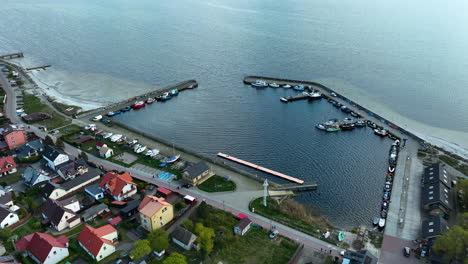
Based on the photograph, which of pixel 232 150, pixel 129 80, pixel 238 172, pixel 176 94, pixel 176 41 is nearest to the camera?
pixel 238 172

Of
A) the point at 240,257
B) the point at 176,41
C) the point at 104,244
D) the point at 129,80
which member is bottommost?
the point at 240,257

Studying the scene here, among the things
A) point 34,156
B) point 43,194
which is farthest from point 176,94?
point 43,194

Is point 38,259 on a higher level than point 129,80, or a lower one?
lower

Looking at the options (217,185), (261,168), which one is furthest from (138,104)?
(217,185)

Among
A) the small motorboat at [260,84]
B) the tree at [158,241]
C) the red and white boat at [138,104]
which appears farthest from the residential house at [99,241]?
the small motorboat at [260,84]

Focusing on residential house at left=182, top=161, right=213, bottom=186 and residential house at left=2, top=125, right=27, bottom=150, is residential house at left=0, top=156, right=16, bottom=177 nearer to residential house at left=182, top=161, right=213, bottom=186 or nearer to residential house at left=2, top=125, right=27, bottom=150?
residential house at left=2, top=125, right=27, bottom=150

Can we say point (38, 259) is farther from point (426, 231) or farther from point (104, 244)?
point (426, 231)

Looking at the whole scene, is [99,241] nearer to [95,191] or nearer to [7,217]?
[95,191]

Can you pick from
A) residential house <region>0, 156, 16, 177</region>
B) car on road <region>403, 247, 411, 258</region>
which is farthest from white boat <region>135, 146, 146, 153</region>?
car on road <region>403, 247, 411, 258</region>
